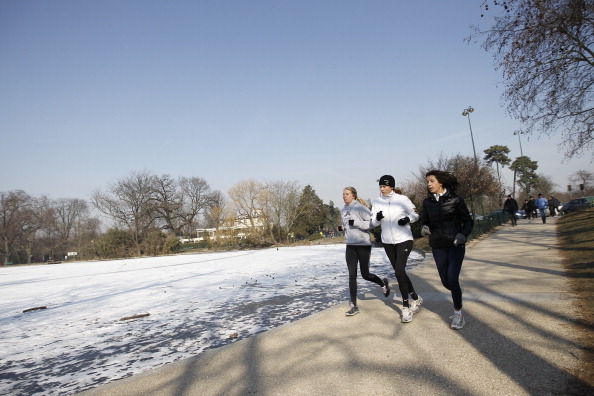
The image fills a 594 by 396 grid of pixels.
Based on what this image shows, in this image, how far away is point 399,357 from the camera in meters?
3.31

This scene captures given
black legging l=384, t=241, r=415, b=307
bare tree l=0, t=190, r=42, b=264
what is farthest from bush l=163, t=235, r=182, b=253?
black legging l=384, t=241, r=415, b=307

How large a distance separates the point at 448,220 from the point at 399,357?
5.71 ft

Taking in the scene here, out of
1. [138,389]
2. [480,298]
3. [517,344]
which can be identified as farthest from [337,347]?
[480,298]

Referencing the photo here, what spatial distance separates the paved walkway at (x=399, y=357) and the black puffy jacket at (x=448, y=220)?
101 cm

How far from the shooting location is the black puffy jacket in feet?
13.6

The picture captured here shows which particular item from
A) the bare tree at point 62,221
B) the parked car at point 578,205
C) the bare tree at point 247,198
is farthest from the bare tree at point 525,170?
the bare tree at point 62,221

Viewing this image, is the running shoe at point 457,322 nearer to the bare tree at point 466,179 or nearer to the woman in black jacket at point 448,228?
the woman in black jacket at point 448,228

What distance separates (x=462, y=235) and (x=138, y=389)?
12.1ft

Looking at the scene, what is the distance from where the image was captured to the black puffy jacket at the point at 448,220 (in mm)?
4152

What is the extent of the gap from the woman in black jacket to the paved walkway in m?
0.49

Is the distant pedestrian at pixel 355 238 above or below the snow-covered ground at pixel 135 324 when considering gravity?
above

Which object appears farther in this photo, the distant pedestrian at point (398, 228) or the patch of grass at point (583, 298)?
the distant pedestrian at point (398, 228)

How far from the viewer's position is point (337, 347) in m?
3.74

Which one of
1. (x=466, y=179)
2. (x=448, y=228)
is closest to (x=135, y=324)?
(x=448, y=228)
